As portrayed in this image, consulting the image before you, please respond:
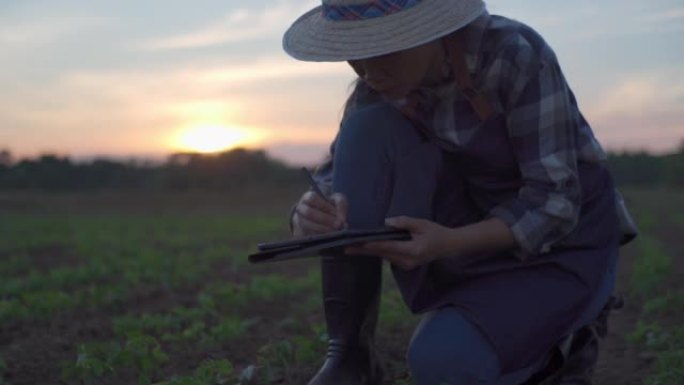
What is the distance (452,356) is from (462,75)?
0.77m

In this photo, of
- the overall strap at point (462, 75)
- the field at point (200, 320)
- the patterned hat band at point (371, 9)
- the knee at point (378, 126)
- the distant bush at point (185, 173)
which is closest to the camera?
the patterned hat band at point (371, 9)

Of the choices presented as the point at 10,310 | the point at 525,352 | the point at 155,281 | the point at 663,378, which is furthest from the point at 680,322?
the point at 155,281

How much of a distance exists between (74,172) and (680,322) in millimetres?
35016

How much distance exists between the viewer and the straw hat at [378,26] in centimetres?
241

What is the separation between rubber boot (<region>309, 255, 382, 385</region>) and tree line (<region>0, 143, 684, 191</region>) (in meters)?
35.4

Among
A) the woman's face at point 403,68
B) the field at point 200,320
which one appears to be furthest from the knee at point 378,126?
the field at point 200,320

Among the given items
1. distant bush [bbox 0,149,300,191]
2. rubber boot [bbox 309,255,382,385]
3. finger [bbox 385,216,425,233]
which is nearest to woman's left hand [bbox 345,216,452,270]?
finger [bbox 385,216,425,233]

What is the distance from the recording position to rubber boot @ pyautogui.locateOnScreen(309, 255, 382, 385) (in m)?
2.85

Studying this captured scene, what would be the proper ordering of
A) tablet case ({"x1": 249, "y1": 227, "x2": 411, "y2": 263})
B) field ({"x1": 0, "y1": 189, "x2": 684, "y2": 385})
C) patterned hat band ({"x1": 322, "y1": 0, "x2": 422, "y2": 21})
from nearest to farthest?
tablet case ({"x1": 249, "y1": 227, "x2": 411, "y2": 263}) → patterned hat band ({"x1": 322, "y1": 0, "x2": 422, "y2": 21}) → field ({"x1": 0, "y1": 189, "x2": 684, "y2": 385})

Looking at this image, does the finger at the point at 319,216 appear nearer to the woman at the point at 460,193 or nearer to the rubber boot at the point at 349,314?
the woman at the point at 460,193

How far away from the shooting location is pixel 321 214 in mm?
2639

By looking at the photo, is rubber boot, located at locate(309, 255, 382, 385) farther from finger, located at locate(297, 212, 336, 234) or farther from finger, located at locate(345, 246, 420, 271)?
finger, located at locate(345, 246, 420, 271)

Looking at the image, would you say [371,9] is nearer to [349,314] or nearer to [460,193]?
[460,193]

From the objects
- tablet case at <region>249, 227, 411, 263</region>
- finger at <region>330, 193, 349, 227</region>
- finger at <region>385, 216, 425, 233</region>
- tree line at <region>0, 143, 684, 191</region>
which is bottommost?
tree line at <region>0, 143, 684, 191</region>
